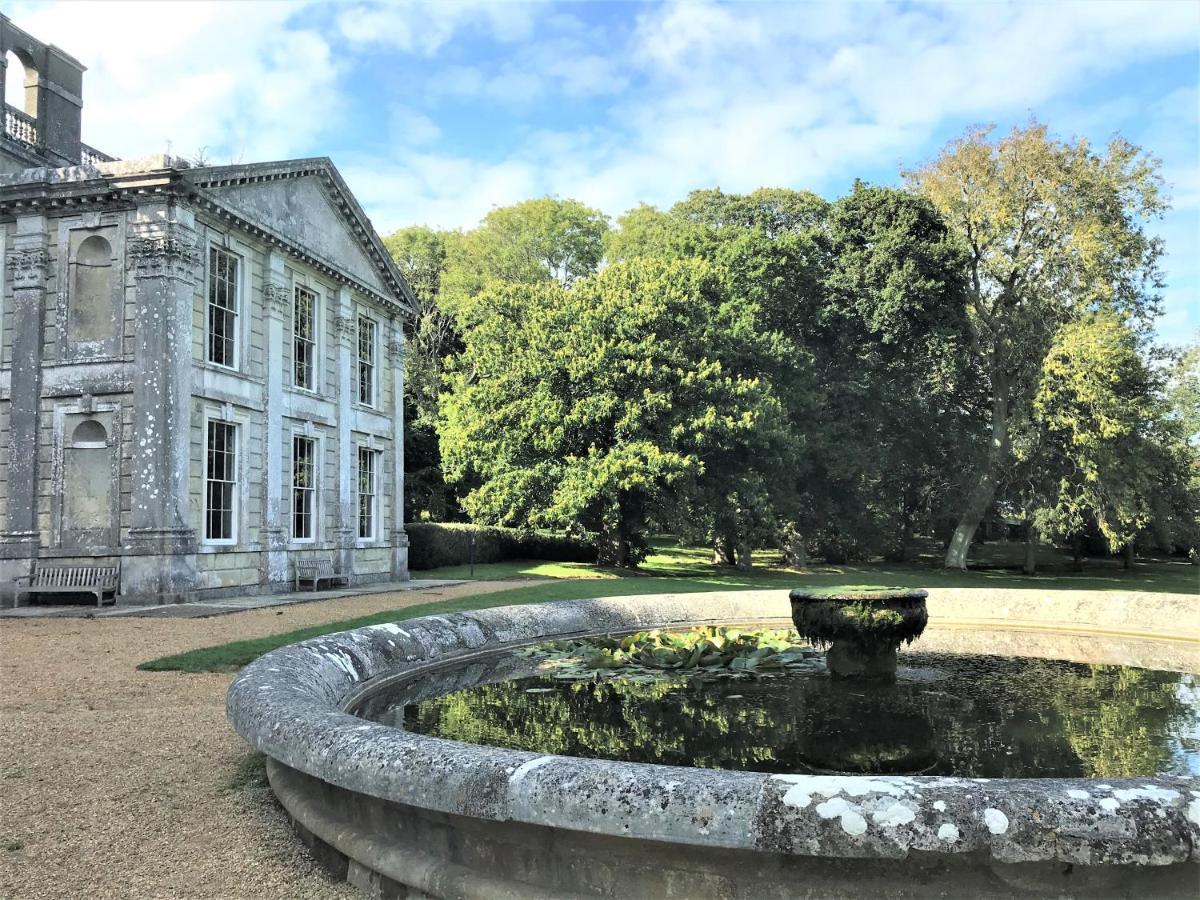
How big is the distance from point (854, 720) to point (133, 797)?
4.39m

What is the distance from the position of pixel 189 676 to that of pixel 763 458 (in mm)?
21637

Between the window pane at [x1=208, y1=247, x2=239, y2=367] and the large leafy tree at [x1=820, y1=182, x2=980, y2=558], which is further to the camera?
the large leafy tree at [x1=820, y1=182, x2=980, y2=558]

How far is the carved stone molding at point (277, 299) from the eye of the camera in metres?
21.6

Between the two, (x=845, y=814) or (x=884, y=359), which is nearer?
(x=845, y=814)

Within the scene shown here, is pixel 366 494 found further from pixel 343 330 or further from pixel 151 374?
pixel 151 374

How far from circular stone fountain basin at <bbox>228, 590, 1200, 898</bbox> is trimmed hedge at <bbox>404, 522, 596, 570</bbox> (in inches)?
1117

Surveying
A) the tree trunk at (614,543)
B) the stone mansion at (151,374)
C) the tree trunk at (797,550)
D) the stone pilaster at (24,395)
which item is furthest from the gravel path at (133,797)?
the tree trunk at (797,550)

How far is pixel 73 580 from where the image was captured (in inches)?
703

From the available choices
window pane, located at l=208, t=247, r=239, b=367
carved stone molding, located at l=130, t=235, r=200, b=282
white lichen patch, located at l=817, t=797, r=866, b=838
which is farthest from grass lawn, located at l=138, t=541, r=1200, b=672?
carved stone molding, located at l=130, t=235, r=200, b=282

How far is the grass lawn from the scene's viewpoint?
11.4 m

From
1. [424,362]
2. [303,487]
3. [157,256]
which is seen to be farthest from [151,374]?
[424,362]

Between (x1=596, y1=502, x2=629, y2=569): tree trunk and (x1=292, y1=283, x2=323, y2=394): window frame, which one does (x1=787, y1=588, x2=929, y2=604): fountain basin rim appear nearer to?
(x1=292, y1=283, x2=323, y2=394): window frame

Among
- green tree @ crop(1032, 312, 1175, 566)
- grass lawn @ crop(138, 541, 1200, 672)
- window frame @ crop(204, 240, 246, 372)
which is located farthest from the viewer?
green tree @ crop(1032, 312, 1175, 566)

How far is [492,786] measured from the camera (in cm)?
292
